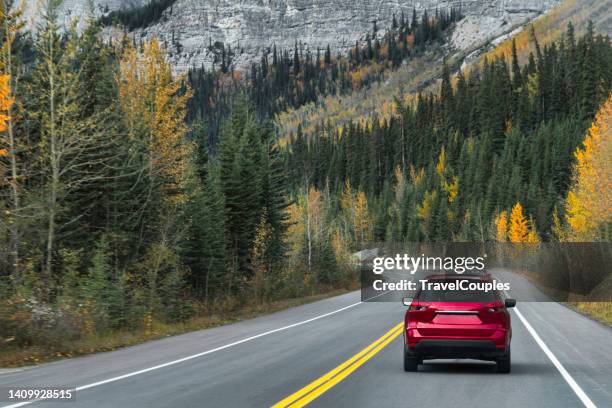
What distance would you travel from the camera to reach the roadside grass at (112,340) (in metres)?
14.1

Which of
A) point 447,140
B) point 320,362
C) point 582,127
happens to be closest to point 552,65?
point 447,140

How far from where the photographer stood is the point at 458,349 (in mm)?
12125

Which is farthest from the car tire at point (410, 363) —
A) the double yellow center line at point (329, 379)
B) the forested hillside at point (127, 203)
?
the forested hillside at point (127, 203)

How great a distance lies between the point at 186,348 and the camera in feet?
52.8

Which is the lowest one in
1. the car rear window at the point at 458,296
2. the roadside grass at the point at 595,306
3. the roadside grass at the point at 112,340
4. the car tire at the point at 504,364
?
the roadside grass at the point at 595,306

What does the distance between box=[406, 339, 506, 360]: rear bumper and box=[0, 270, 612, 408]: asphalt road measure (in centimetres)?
38

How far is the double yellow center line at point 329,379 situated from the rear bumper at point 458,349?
1.31 m

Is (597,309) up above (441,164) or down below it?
above

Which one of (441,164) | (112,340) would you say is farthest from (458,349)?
(441,164)

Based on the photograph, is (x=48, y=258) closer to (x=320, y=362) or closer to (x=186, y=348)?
(x=186, y=348)

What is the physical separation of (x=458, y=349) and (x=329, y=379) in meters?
2.34

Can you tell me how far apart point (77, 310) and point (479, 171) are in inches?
5051

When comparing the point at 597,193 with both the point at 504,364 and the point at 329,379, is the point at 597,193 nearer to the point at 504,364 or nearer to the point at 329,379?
the point at 504,364

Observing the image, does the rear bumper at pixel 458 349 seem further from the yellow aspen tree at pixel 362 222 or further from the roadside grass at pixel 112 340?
the yellow aspen tree at pixel 362 222
